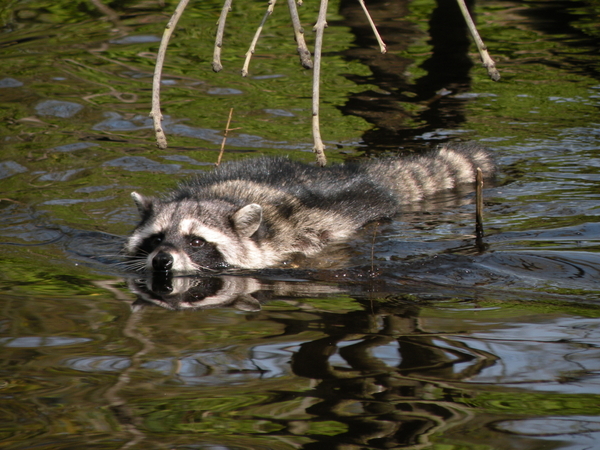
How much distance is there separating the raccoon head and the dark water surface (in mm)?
260

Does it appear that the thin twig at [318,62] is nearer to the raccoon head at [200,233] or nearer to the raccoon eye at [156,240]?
the raccoon head at [200,233]

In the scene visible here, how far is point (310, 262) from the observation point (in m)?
6.48

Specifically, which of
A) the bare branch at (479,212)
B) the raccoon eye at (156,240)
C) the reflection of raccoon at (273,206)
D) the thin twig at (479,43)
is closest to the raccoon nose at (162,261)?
the reflection of raccoon at (273,206)

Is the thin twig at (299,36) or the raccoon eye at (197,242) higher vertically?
the thin twig at (299,36)

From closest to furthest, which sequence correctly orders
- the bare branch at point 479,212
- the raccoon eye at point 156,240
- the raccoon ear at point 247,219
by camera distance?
the bare branch at point 479,212
the raccoon eye at point 156,240
the raccoon ear at point 247,219

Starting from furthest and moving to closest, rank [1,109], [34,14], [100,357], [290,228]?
1. [34,14]
2. [1,109]
3. [290,228]
4. [100,357]

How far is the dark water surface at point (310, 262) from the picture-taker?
10.7 ft

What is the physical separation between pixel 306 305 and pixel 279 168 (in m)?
2.97

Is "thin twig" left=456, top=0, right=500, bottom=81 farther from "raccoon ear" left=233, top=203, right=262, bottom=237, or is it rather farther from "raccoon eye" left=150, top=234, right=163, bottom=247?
"raccoon eye" left=150, top=234, right=163, bottom=247

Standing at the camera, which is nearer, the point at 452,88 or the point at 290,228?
the point at 290,228

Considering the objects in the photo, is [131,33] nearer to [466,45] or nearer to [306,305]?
[466,45]

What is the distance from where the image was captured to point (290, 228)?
22.5ft

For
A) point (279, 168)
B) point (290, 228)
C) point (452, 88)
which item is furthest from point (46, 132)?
point (452, 88)

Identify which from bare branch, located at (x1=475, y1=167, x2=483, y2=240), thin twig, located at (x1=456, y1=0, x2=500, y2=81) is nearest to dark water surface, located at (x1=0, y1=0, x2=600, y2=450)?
bare branch, located at (x1=475, y1=167, x2=483, y2=240)
